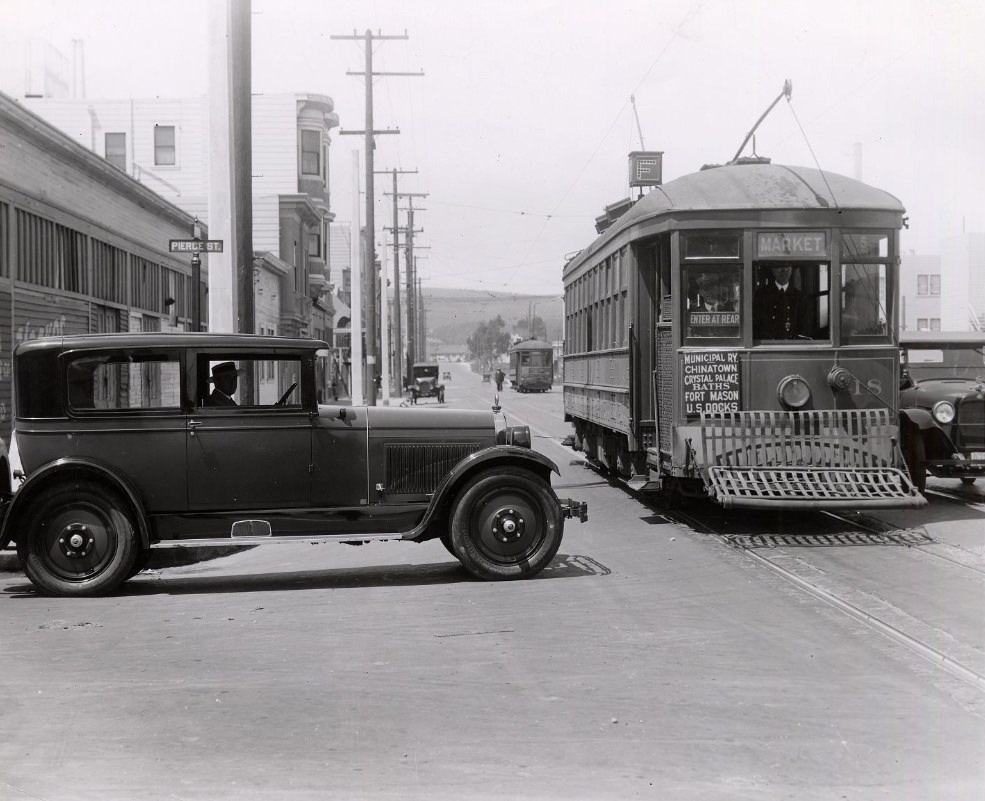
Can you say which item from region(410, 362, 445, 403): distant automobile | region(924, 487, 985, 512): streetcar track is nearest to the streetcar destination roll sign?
region(924, 487, 985, 512): streetcar track

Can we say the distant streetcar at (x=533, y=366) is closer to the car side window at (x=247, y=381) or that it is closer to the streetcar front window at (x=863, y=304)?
the streetcar front window at (x=863, y=304)

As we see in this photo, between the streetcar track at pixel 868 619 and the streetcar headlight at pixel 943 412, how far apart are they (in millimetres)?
3764

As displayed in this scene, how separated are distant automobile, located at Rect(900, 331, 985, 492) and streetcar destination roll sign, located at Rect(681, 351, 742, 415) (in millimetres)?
2678

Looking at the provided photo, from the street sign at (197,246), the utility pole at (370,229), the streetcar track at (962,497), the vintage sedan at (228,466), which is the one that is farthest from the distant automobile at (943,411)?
the utility pole at (370,229)

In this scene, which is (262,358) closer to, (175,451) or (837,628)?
(175,451)

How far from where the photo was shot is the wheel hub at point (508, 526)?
8.62m

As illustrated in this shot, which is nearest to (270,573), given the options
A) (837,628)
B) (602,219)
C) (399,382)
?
(837,628)

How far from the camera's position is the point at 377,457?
→ 859 centimetres

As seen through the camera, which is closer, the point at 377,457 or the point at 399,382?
the point at 377,457

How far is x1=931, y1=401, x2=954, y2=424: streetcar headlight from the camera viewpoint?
42.3 feet

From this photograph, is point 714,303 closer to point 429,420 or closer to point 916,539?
point 916,539

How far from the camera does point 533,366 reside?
66000 mm

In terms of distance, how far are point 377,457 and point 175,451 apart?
1.49 meters

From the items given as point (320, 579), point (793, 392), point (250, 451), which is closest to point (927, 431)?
point (793, 392)
